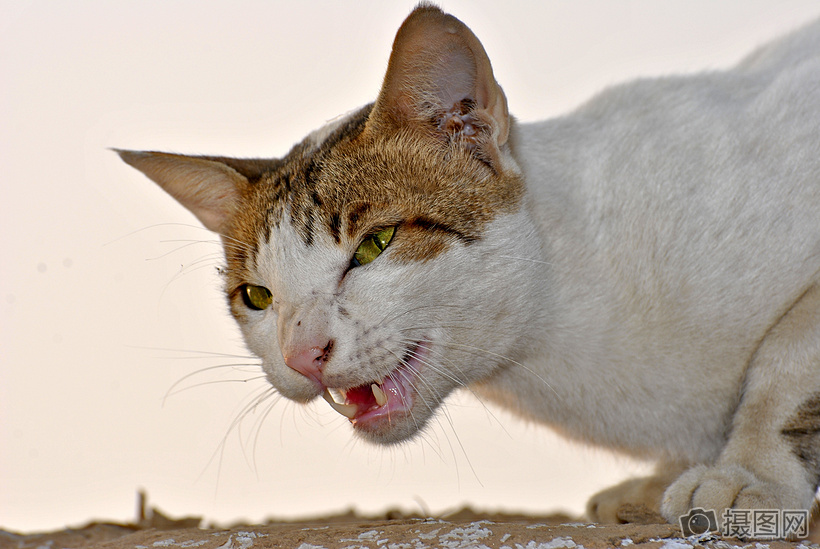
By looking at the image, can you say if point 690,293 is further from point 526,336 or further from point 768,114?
point 768,114

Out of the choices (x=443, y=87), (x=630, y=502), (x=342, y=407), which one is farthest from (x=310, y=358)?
(x=630, y=502)

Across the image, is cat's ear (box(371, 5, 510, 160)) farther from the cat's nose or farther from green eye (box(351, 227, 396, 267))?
the cat's nose

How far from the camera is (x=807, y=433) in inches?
75.0

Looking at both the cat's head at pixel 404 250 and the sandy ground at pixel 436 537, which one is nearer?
the sandy ground at pixel 436 537

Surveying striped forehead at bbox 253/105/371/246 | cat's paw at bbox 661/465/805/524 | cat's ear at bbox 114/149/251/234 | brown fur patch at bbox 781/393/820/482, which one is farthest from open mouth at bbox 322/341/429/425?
brown fur patch at bbox 781/393/820/482

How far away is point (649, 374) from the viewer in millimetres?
2117

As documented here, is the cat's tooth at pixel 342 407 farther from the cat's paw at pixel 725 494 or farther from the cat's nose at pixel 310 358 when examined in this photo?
the cat's paw at pixel 725 494

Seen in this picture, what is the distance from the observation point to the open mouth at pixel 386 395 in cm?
189

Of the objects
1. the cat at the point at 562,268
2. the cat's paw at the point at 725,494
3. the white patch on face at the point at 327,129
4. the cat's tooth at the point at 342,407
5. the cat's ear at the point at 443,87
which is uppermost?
the white patch on face at the point at 327,129

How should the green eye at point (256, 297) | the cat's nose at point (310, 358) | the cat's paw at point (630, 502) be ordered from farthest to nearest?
the cat's paw at point (630, 502)
the green eye at point (256, 297)
the cat's nose at point (310, 358)

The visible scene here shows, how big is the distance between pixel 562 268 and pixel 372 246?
56 centimetres

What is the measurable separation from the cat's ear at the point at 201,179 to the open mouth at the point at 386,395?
2.62 feet

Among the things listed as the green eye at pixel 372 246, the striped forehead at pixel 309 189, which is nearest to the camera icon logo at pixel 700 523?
the green eye at pixel 372 246

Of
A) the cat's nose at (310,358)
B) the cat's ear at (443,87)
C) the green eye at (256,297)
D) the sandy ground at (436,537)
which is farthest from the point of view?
the green eye at (256,297)
